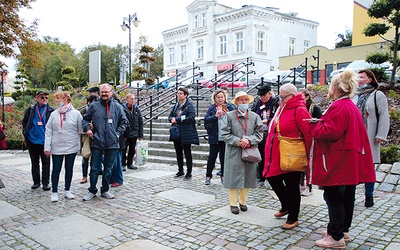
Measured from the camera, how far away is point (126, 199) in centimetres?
568

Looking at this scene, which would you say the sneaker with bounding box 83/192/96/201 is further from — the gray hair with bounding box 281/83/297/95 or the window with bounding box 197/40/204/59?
the window with bounding box 197/40/204/59

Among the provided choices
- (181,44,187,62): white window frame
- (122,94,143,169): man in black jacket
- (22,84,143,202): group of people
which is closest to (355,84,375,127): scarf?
(22,84,143,202): group of people

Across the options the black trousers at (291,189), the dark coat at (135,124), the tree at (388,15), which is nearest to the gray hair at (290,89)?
the black trousers at (291,189)

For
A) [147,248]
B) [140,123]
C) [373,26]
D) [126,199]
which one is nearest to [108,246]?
[147,248]

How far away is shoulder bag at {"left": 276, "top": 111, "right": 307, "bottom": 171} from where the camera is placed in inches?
157

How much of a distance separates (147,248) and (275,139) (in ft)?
6.33

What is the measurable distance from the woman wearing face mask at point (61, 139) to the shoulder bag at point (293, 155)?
3.37 meters

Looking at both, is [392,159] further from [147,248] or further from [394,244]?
[147,248]

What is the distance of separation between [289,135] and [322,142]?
0.51 meters

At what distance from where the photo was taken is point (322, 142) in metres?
3.63

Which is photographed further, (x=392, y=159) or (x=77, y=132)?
(x=392, y=159)

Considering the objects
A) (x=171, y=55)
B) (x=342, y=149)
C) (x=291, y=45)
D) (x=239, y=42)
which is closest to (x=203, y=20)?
(x=239, y=42)

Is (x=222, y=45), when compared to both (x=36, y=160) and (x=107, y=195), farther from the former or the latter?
(x=107, y=195)

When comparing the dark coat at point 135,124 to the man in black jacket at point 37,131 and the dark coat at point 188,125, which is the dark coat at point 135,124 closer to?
the dark coat at point 188,125
